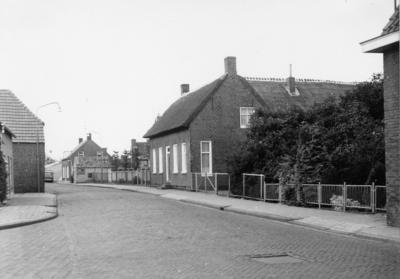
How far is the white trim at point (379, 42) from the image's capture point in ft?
39.3

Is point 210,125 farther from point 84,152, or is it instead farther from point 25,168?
point 84,152

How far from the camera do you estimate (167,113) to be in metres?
40.6

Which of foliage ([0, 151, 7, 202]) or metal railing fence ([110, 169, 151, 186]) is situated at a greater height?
foliage ([0, 151, 7, 202])

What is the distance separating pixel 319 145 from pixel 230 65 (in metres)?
14.0

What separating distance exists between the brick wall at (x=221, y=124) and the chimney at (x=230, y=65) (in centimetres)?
31

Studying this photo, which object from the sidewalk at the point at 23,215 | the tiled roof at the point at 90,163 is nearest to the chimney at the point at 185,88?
the sidewalk at the point at 23,215

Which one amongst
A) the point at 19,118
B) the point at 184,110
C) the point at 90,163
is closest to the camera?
the point at 19,118

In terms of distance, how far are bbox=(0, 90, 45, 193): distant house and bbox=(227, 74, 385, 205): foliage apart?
50.2 ft

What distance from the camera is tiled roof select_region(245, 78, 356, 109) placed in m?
37.9

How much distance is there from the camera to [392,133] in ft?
41.2

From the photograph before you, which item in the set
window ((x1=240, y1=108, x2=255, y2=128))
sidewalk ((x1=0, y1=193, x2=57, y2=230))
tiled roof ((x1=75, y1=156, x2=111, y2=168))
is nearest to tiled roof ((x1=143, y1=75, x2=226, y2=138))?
window ((x1=240, y1=108, x2=255, y2=128))

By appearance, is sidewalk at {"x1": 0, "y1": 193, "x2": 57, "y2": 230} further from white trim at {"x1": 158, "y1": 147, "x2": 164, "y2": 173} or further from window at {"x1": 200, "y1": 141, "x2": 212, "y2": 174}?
white trim at {"x1": 158, "y1": 147, "x2": 164, "y2": 173}

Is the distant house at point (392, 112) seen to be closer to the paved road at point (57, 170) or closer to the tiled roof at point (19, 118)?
the tiled roof at point (19, 118)

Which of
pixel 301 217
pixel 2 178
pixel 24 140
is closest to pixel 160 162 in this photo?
pixel 24 140
